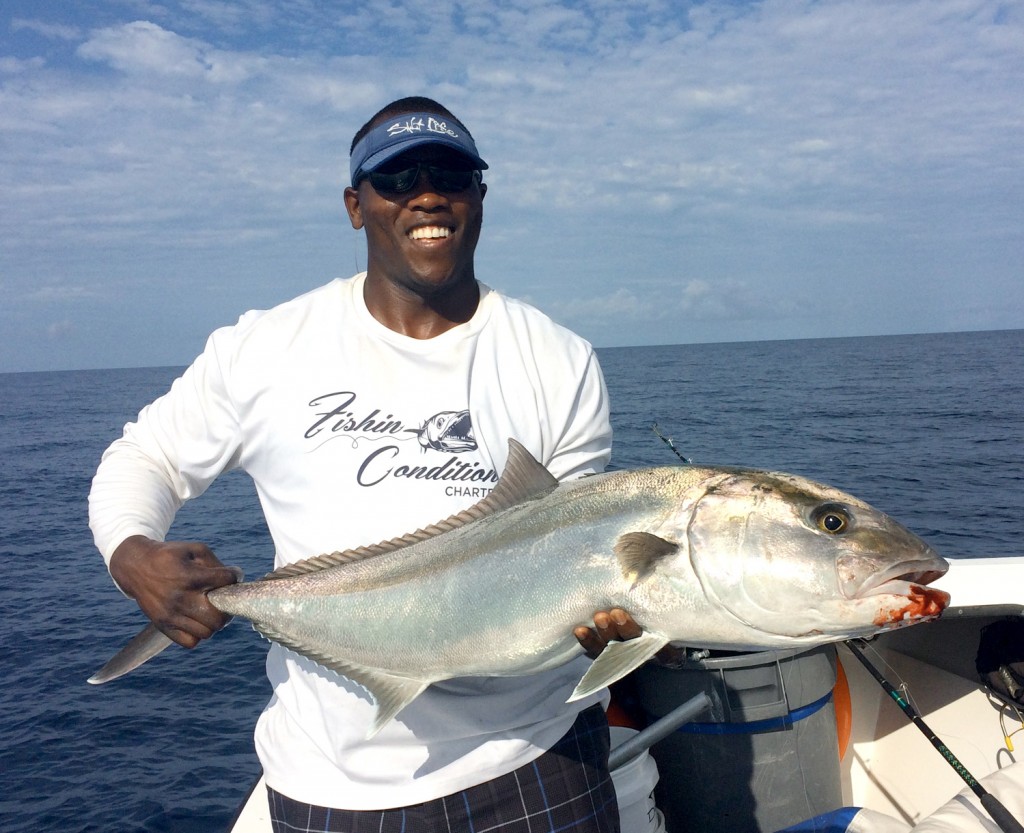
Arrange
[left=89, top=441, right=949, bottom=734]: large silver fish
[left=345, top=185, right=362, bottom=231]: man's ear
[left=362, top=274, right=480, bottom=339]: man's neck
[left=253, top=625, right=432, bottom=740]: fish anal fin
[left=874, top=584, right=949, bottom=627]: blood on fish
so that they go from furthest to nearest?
[left=345, top=185, right=362, bottom=231]: man's ear → [left=362, top=274, right=480, bottom=339]: man's neck → [left=253, top=625, right=432, bottom=740]: fish anal fin → [left=89, top=441, right=949, bottom=734]: large silver fish → [left=874, top=584, right=949, bottom=627]: blood on fish

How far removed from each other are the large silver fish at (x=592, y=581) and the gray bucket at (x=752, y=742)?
1.96 meters

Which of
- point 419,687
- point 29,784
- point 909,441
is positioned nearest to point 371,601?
point 419,687

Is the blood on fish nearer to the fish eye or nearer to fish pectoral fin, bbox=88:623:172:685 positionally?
the fish eye

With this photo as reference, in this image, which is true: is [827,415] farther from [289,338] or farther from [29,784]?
[289,338]

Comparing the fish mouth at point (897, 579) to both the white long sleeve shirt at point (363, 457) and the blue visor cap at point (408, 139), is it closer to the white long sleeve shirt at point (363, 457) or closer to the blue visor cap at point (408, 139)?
the white long sleeve shirt at point (363, 457)

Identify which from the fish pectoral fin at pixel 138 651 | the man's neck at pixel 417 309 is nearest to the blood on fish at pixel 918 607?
the man's neck at pixel 417 309

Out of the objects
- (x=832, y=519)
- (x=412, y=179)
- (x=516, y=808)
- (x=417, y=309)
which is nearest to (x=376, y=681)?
(x=516, y=808)

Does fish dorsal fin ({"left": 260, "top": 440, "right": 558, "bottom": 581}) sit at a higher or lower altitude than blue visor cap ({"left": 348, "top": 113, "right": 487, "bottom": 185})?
lower

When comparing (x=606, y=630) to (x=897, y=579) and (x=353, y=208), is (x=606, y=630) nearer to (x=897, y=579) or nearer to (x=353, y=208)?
(x=897, y=579)

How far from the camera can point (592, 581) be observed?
7.32 feet

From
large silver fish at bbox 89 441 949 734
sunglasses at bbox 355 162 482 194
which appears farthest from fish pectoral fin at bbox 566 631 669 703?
sunglasses at bbox 355 162 482 194

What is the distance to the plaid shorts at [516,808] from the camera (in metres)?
2.43

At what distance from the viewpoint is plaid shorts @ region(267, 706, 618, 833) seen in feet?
7.98

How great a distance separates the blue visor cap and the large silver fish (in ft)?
3.59
